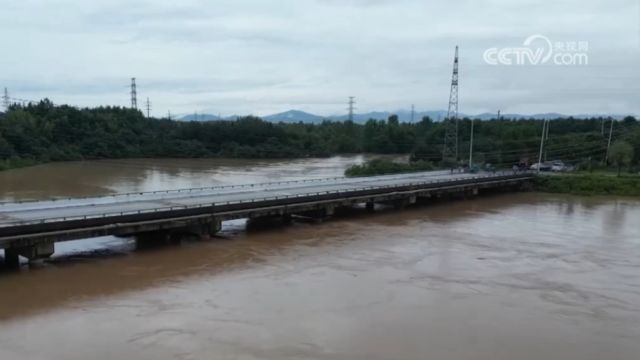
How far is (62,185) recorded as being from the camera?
1512 inches

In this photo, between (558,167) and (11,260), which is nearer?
(11,260)

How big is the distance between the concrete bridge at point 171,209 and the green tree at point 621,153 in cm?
1745

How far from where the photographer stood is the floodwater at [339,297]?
11273 mm

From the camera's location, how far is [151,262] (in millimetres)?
17406

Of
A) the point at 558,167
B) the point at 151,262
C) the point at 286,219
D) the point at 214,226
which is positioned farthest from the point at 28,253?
the point at 558,167

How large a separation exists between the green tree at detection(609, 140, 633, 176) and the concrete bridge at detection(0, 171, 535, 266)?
1745 cm

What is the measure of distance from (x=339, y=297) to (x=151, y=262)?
20.2 ft

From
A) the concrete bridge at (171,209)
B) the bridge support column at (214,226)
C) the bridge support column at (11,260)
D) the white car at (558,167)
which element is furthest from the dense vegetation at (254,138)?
the bridge support column at (11,260)

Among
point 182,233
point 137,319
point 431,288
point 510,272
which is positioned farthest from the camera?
point 182,233

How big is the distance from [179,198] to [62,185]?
19008 mm

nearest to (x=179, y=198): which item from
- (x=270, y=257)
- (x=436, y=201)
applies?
(x=270, y=257)

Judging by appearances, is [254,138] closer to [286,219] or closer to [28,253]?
[286,219]

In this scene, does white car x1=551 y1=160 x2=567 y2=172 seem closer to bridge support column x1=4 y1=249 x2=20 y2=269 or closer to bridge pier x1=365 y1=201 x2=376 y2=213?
bridge pier x1=365 y1=201 x2=376 y2=213

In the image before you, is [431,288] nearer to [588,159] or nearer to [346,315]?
[346,315]
